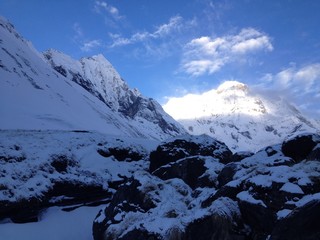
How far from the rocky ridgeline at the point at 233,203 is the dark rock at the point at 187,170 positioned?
34 cm

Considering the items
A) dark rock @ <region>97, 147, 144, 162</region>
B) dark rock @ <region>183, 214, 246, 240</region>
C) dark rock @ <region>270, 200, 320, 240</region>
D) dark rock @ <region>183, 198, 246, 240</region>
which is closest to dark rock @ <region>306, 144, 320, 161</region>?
dark rock @ <region>183, 198, 246, 240</region>

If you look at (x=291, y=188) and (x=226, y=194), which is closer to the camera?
(x=291, y=188)

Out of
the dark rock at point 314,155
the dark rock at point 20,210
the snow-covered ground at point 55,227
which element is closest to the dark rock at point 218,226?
the dark rock at point 314,155

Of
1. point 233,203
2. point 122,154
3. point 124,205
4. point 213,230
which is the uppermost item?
point 233,203

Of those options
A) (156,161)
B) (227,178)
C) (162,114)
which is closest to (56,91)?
(156,161)

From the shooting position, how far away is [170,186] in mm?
15898

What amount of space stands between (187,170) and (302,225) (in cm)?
954

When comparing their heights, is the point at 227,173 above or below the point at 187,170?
above

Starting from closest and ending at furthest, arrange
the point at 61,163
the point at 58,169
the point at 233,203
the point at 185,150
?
the point at 233,203 < the point at 58,169 < the point at 61,163 < the point at 185,150

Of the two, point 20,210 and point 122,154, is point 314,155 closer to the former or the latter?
point 20,210

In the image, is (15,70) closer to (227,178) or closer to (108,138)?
(108,138)

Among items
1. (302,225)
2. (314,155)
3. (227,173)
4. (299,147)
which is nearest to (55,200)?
(227,173)

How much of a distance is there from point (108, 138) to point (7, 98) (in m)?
37.2

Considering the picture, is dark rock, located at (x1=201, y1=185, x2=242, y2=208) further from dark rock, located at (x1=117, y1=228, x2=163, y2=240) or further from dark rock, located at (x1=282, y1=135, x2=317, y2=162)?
dark rock, located at (x1=282, y1=135, x2=317, y2=162)
